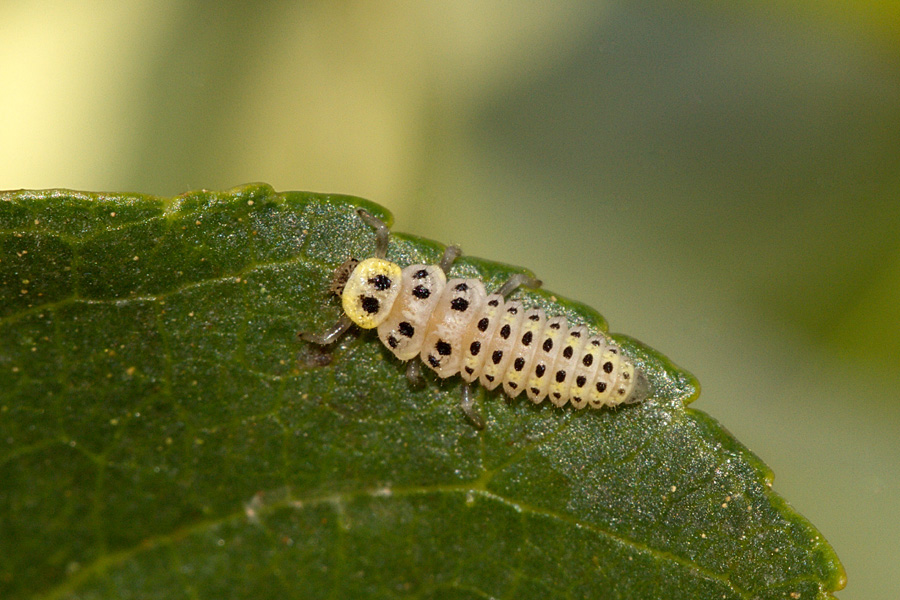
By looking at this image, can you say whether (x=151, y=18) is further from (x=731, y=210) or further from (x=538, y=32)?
(x=731, y=210)

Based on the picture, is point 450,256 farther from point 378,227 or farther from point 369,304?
point 369,304

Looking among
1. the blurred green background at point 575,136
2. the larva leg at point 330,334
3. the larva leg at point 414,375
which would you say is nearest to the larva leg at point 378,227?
the larva leg at point 330,334

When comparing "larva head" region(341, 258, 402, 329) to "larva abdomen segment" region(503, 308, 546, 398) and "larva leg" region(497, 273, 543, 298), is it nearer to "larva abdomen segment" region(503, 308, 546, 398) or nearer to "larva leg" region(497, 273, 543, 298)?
"larva leg" region(497, 273, 543, 298)

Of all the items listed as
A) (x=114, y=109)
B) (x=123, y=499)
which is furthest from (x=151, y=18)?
(x=123, y=499)

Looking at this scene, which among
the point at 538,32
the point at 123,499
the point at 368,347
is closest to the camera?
the point at 123,499

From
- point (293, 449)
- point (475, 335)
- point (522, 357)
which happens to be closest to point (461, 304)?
point (475, 335)

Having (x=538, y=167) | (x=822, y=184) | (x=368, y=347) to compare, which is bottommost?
(x=368, y=347)
